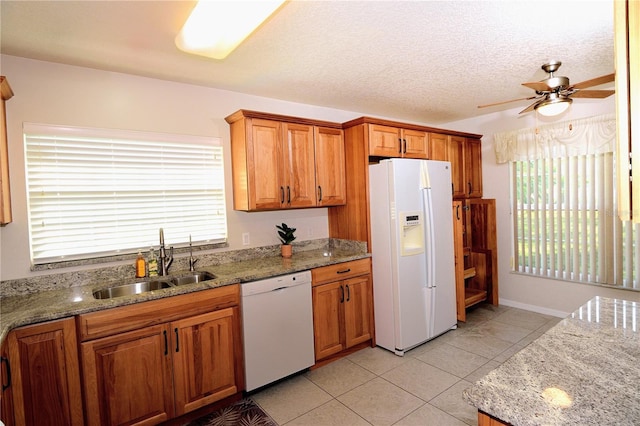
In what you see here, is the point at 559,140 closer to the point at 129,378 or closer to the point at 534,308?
the point at 534,308

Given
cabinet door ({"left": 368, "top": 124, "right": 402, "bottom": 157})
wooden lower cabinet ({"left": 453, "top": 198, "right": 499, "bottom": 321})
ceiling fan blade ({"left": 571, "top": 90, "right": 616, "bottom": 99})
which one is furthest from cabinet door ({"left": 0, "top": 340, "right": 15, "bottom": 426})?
wooden lower cabinet ({"left": 453, "top": 198, "right": 499, "bottom": 321})

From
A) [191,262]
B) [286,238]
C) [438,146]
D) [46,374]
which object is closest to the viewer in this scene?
[46,374]

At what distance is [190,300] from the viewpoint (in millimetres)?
2232

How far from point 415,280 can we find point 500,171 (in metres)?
2.16

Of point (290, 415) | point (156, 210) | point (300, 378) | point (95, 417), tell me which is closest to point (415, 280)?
point (300, 378)

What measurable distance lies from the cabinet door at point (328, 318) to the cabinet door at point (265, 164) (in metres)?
0.89

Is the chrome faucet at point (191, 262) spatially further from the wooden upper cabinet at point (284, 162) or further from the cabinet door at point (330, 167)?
the cabinet door at point (330, 167)

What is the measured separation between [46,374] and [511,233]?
15.2ft

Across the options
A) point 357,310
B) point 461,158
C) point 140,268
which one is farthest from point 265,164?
point 461,158

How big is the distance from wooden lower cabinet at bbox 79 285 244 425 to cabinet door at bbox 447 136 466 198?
2978 millimetres

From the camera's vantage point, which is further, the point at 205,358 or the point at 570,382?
the point at 205,358

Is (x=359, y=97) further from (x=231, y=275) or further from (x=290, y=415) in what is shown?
(x=290, y=415)

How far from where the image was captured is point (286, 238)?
10.6 ft

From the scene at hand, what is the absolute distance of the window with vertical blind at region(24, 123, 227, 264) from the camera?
2.29 m
